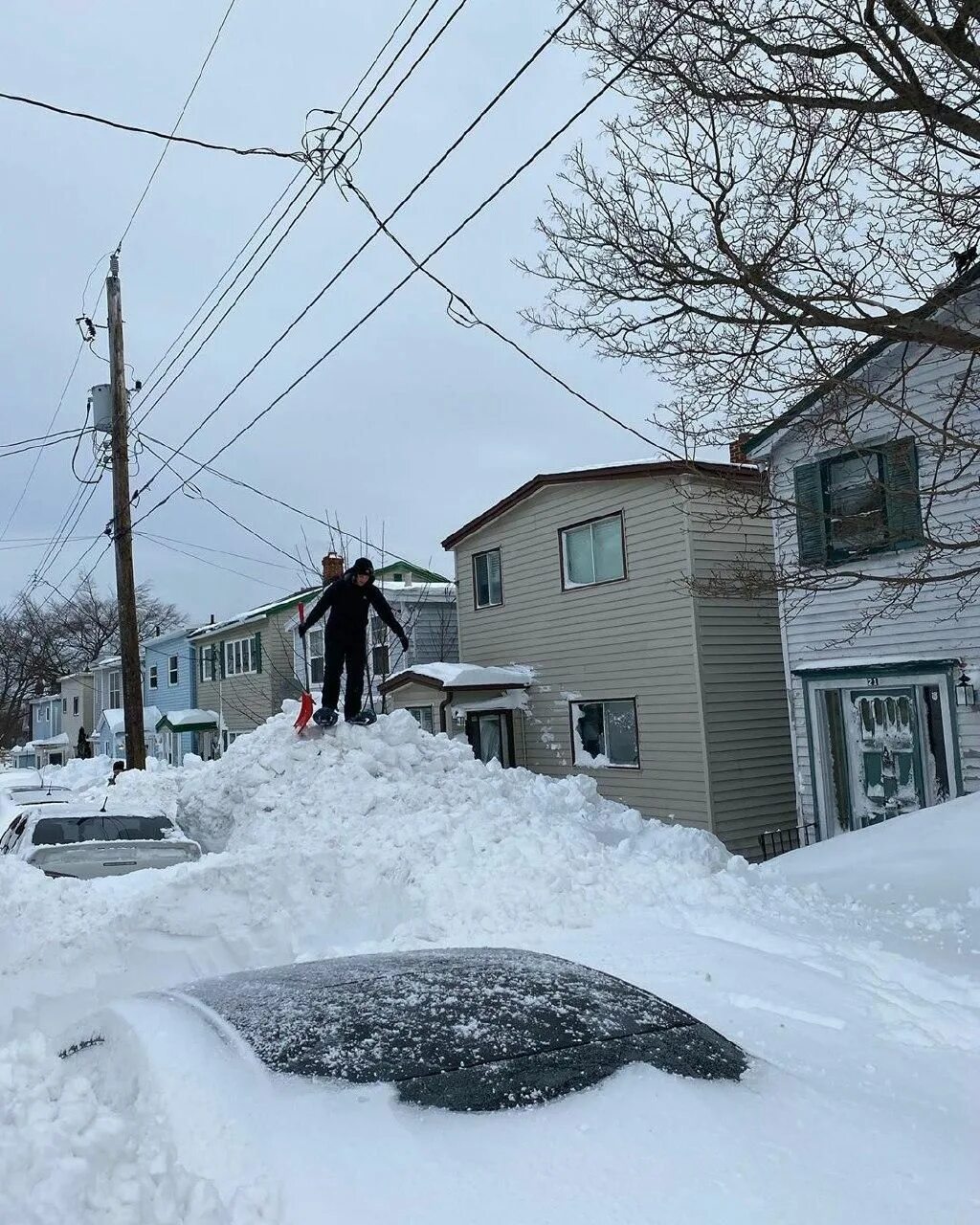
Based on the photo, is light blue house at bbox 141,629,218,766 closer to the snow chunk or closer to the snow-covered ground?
the snow chunk

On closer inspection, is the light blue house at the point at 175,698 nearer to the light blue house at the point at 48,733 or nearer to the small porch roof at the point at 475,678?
the light blue house at the point at 48,733

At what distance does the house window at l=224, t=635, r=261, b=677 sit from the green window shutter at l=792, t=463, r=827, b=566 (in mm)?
23086

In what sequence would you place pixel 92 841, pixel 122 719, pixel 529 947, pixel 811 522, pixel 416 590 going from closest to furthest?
pixel 529 947 < pixel 92 841 < pixel 811 522 < pixel 416 590 < pixel 122 719

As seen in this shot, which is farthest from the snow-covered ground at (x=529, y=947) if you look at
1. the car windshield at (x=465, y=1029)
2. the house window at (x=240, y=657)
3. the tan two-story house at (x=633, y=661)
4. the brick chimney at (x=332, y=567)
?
the house window at (x=240, y=657)

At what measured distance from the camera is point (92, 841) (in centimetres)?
1034

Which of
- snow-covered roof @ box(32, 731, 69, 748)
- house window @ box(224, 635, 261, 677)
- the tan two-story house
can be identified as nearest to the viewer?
the tan two-story house

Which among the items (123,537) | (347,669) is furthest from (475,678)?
(347,669)

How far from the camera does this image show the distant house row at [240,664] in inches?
1104

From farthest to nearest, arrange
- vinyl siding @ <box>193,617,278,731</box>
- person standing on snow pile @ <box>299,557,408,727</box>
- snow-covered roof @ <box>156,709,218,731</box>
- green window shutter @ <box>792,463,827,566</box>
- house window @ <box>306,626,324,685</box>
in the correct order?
snow-covered roof @ <box>156,709,218,731</box> < vinyl siding @ <box>193,617,278,731</box> < house window @ <box>306,626,324,685</box> < green window shutter @ <box>792,463,827,566</box> < person standing on snow pile @ <box>299,557,408,727</box>

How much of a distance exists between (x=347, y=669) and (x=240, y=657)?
955 inches

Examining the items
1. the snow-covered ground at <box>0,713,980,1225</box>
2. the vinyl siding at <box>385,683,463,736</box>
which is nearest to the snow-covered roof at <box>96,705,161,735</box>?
the vinyl siding at <box>385,683,463,736</box>

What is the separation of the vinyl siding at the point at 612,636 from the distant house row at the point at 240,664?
20.7 ft

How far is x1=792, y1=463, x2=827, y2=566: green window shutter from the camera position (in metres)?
14.0

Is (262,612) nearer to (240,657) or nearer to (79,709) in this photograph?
(240,657)
